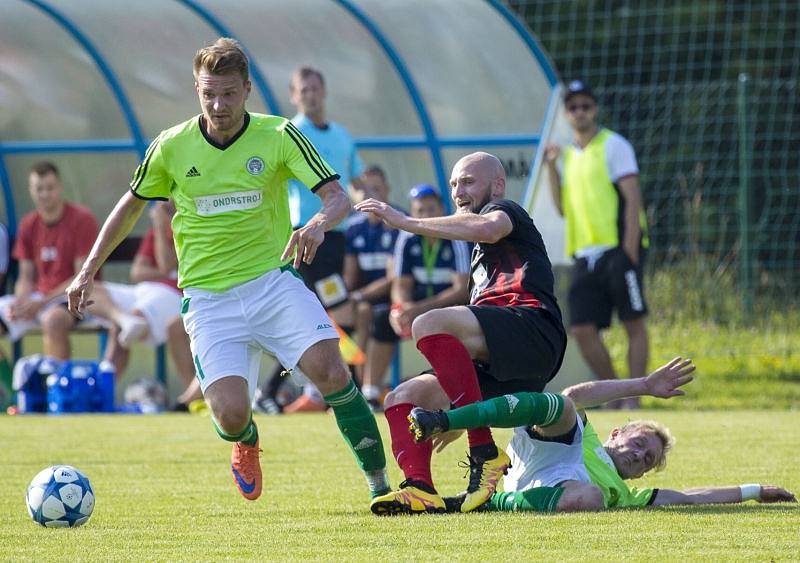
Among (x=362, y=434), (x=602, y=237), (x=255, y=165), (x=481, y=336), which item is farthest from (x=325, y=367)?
(x=602, y=237)

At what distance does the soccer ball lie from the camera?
5715mm

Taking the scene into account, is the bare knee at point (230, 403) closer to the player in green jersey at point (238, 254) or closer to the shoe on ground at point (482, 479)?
the player in green jersey at point (238, 254)

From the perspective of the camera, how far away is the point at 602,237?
11.9m

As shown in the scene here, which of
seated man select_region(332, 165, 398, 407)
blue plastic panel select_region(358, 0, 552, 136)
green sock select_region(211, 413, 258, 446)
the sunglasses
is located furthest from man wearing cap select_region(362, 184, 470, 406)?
green sock select_region(211, 413, 258, 446)

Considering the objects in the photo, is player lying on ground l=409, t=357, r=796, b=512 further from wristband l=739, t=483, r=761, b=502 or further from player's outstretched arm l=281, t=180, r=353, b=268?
player's outstretched arm l=281, t=180, r=353, b=268

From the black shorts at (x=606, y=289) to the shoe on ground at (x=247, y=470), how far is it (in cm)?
585

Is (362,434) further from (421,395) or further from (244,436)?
(244,436)

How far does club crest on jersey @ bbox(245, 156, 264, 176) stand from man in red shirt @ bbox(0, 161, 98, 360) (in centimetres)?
671

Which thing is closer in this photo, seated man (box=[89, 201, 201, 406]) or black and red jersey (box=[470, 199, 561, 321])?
black and red jersey (box=[470, 199, 561, 321])

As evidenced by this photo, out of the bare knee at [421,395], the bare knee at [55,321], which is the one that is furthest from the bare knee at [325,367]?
the bare knee at [55,321]

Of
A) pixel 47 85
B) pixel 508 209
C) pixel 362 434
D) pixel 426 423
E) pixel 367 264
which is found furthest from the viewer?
pixel 47 85

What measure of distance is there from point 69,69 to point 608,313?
5628 millimetres

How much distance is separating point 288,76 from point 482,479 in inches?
349

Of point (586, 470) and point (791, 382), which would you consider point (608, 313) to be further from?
point (586, 470)
